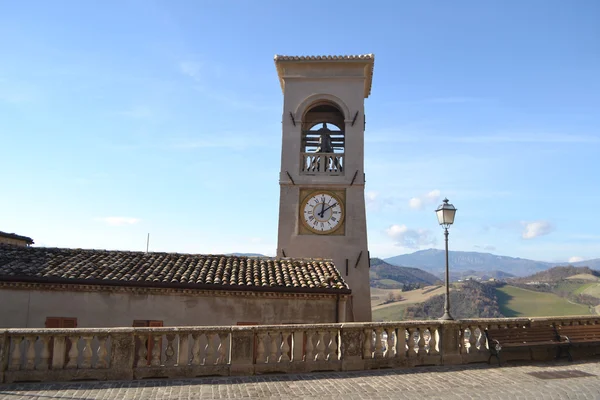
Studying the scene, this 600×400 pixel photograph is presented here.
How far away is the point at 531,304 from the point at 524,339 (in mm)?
99434

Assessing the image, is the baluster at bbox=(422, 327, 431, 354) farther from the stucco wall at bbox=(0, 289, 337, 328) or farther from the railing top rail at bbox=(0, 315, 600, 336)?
the stucco wall at bbox=(0, 289, 337, 328)

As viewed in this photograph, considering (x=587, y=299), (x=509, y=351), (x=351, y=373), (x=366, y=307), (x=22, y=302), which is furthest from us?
(x=587, y=299)

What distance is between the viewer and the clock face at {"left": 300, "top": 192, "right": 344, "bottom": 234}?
2259 cm

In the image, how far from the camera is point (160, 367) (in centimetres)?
970

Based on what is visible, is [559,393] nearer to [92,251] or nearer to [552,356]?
[552,356]

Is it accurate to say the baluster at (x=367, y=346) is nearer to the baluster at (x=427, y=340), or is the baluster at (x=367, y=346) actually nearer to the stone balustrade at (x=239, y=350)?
the stone balustrade at (x=239, y=350)

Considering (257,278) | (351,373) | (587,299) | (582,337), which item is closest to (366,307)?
(257,278)

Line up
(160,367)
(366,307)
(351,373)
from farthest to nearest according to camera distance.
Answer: (366,307) < (351,373) < (160,367)

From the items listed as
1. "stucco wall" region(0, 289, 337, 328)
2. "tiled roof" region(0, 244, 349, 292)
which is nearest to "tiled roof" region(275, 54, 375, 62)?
"tiled roof" region(0, 244, 349, 292)

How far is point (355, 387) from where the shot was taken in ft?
30.5

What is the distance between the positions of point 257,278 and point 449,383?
25.9 feet

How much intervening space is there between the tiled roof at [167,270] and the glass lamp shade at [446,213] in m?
4.47

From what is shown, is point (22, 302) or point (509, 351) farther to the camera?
point (22, 302)

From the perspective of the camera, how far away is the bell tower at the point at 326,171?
2234 cm
